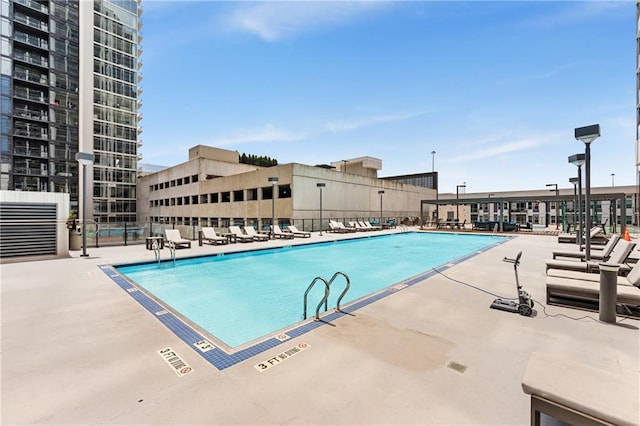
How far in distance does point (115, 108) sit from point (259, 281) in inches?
1840

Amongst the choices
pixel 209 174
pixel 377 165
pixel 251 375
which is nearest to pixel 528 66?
pixel 251 375

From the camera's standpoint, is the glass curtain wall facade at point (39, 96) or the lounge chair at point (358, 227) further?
the glass curtain wall facade at point (39, 96)

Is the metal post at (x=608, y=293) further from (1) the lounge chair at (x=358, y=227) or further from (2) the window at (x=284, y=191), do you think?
(2) the window at (x=284, y=191)

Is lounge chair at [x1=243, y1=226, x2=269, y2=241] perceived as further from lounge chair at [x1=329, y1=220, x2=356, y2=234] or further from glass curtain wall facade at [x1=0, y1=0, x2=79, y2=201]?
glass curtain wall facade at [x1=0, y1=0, x2=79, y2=201]

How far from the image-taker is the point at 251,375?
2.62 metres

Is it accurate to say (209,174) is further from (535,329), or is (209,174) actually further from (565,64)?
(535,329)

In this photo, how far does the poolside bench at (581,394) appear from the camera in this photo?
1.56 metres

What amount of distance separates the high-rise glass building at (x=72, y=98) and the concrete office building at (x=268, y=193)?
771 centimetres

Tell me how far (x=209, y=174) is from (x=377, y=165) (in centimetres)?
2244

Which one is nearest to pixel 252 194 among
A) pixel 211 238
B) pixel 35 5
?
Result: pixel 211 238

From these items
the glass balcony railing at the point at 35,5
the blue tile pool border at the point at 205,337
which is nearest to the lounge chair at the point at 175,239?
the blue tile pool border at the point at 205,337

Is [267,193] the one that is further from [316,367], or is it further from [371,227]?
[316,367]

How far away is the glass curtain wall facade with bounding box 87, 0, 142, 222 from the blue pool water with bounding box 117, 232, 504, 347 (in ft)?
132

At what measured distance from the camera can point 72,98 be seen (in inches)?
1508
